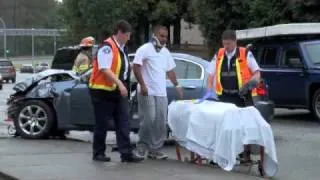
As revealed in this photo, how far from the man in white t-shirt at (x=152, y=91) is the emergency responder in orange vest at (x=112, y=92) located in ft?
1.00

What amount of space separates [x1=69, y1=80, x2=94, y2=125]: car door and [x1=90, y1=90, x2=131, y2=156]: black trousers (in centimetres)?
240

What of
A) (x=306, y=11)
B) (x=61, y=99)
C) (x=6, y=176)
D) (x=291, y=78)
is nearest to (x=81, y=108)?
(x=61, y=99)

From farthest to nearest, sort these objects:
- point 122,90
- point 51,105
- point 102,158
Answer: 1. point 51,105
2. point 102,158
3. point 122,90

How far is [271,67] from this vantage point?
15.8 meters

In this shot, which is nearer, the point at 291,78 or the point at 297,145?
the point at 297,145

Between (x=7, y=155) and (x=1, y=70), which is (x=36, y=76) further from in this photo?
(x=1, y=70)

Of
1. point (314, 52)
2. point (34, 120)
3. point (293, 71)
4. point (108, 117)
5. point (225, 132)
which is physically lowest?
point (34, 120)

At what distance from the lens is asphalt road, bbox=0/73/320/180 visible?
9.16 metres

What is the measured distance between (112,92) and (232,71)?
1.57m

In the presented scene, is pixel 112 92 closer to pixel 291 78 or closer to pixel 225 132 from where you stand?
pixel 225 132

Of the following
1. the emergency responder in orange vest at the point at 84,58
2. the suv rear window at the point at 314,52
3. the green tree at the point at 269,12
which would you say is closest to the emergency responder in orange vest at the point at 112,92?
the emergency responder in orange vest at the point at 84,58

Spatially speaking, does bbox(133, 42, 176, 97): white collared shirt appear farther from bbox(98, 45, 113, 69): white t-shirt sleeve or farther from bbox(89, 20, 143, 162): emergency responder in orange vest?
bbox(98, 45, 113, 69): white t-shirt sleeve

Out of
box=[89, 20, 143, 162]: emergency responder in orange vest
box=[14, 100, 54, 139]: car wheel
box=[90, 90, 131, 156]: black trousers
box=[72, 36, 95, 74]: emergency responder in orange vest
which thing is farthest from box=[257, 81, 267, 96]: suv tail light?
box=[90, 90, 131, 156]: black trousers

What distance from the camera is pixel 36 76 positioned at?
12.2m
